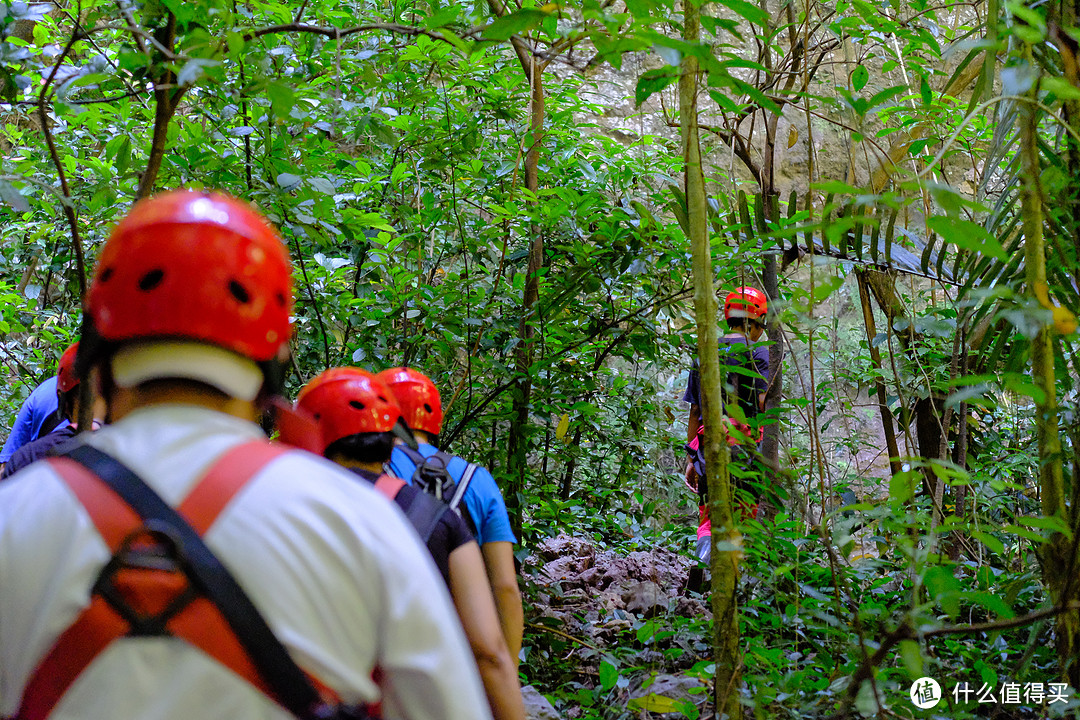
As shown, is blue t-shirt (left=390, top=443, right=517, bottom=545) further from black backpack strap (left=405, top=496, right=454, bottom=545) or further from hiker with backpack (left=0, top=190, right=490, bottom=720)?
hiker with backpack (left=0, top=190, right=490, bottom=720)

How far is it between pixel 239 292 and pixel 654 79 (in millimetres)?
1334

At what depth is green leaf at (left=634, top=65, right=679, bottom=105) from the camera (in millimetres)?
1965

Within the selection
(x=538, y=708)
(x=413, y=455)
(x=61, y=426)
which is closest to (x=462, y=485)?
(x=413, y=455)

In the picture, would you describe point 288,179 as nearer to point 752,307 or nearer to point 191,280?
point 191,280

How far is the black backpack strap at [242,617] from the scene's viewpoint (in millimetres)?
902

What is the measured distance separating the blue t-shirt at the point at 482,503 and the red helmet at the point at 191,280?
4.71 feet

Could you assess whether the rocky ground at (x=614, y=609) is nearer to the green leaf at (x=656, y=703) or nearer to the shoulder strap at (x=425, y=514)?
the green leaf at (x=656, y=703)

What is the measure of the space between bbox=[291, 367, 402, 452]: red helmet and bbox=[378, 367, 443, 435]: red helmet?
18.8 inches

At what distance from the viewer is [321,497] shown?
0.98m

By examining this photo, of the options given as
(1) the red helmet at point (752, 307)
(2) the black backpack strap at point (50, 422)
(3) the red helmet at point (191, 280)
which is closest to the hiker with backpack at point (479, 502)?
(3) the red helmet at point (191, 280)

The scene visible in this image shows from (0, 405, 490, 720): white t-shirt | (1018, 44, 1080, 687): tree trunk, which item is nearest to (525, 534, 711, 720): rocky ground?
(1018, 44, 1080, 687): tree trunk

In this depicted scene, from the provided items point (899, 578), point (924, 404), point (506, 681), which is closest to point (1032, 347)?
point (506, 681)

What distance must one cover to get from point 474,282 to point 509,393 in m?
0.62

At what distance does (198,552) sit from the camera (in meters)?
0.91
